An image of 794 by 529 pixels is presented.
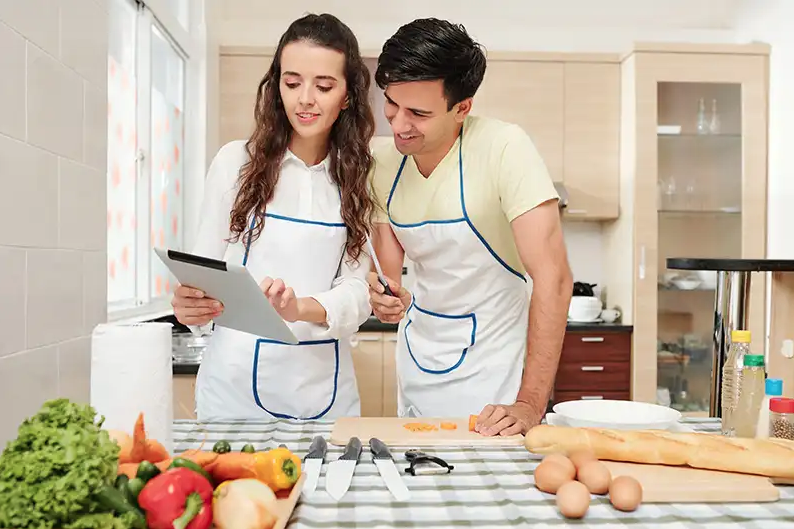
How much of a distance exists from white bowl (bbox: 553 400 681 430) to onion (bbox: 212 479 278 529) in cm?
61

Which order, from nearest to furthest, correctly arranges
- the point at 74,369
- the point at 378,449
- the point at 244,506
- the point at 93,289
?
the point at 244,506, the point at 378,449, the point at 74,369, the point at 93,289

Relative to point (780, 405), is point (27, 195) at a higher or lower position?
higher

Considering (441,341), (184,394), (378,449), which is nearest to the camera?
(378,449)

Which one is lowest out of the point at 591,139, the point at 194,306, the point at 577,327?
the point at 577,327

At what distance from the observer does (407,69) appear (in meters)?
1.54

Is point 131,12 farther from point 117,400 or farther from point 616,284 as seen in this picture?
point 616,284

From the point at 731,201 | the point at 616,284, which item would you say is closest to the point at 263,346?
the point at 616,284

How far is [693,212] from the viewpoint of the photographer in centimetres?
385

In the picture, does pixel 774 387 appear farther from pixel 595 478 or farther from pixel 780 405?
pixel 595 478

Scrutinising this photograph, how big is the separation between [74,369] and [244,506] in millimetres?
906

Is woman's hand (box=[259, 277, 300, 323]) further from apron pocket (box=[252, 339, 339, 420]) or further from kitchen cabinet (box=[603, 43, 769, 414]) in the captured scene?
kitchen cabinet (box=[603, 43, 769, 414])

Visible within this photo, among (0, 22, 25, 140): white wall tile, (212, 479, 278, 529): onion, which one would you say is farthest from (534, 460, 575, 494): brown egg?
(0, 22, 25, 140): white wall tile

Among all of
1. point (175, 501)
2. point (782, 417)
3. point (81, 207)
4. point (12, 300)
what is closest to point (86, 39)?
point (81, 207)

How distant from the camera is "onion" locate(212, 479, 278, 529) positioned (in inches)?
31.9
